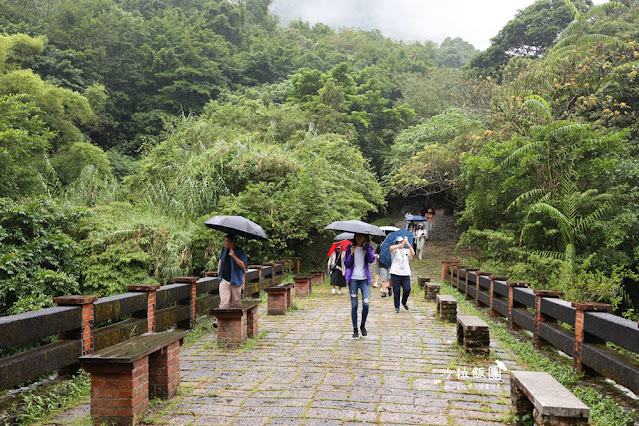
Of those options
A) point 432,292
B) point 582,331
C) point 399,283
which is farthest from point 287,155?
point 582,331

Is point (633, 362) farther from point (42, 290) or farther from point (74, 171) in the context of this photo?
point (74, 171)

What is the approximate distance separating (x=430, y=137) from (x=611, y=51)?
10023 mm

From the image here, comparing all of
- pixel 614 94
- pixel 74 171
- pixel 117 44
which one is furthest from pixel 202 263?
pixel 117 44

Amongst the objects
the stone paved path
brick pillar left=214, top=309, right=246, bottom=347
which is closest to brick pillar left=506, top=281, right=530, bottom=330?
the stone paved path

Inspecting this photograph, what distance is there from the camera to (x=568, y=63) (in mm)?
16828

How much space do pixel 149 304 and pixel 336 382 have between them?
3059 mm

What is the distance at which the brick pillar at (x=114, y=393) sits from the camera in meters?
3.68

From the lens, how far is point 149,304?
257 inches

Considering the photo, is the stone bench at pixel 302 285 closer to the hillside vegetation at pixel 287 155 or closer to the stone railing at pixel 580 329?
the hillside vegetation at pixel 287 155

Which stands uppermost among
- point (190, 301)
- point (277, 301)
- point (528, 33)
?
point (528, 33)

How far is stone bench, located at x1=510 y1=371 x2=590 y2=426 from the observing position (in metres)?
3.09

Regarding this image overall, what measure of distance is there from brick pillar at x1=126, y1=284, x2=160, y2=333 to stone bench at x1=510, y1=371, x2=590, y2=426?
4.75m

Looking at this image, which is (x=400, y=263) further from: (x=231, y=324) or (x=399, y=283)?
(x=231, y=324)

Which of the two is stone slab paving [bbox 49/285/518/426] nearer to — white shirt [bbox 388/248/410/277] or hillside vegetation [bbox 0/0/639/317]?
white shirt [bbox 388/248/410/277]
